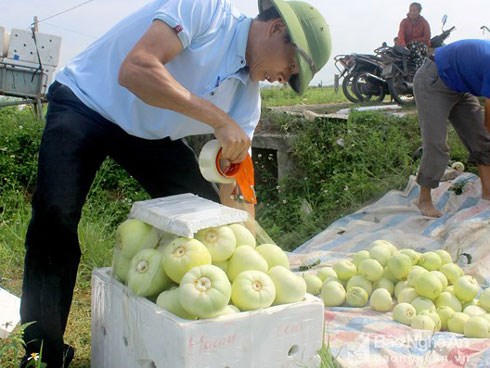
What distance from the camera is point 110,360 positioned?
204 centimetres

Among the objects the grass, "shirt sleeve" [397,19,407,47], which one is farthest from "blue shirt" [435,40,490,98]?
"shirt sleeve" [397,19,407,47]

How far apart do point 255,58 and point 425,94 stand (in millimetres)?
2539

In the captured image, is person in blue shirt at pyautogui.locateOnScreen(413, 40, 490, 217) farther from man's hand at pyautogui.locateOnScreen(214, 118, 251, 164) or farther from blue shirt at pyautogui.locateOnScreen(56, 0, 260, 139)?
man's hand at pyautogui.locateOnScreen(214, 118, 251, 164)

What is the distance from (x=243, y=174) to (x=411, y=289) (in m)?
0.98

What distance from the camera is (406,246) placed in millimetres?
4137

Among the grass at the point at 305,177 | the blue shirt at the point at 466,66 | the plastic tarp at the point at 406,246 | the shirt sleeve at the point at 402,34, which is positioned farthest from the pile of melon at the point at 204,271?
the shirt sleeve at the point at 402,34

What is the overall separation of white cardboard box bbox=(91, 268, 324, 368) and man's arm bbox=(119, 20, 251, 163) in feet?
1.98

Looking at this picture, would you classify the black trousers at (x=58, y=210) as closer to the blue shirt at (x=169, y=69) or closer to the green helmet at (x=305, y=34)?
the blue shirt at (x=169, y=69)

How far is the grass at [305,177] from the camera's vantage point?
5102 mm

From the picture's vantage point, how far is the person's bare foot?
4605 mm

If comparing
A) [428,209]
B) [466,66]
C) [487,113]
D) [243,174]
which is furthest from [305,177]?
[243,174]

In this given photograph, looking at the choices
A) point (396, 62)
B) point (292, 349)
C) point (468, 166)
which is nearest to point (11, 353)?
point (292, 349)

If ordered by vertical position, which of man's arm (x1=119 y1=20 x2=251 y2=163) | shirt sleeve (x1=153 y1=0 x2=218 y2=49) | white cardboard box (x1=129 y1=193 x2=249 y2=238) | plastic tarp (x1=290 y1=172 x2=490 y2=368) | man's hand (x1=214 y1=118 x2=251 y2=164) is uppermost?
shirt sleeve (x1=153 y1=0 x2=218 y2=49)

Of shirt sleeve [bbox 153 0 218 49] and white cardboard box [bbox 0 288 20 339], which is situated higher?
shirt sleeve [bbox 153 0 218 49]
